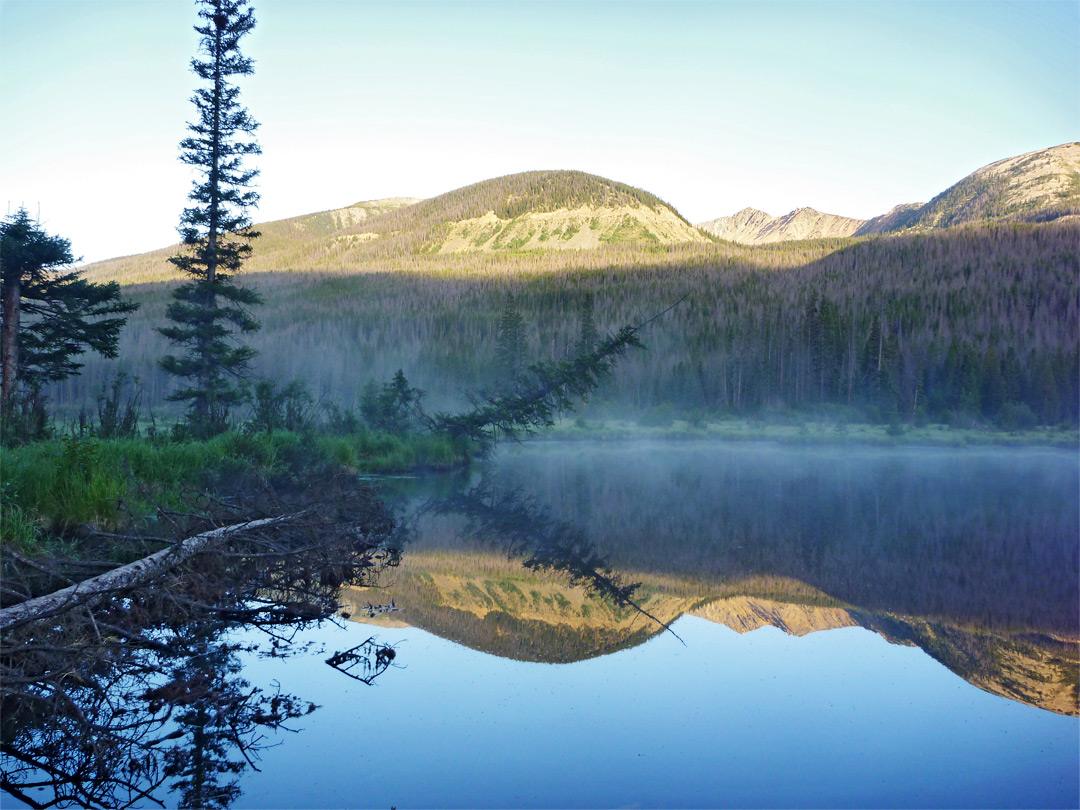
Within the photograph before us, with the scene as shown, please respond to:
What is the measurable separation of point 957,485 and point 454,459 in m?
13.1

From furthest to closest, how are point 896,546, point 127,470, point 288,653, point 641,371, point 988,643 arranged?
point 641,371 < point 896,546 < point 127,470 < point 988,643 < point 288,653

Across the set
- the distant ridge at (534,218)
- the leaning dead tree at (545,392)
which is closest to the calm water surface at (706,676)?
the leaning dead tree at (545,392)

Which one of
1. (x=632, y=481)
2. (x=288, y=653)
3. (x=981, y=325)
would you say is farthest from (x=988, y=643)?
(x=981, y=325)

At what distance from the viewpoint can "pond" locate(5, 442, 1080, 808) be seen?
3.46 meters

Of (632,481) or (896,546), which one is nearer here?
(896,546)

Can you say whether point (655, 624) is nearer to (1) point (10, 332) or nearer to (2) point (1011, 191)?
(1) point (10, 332)

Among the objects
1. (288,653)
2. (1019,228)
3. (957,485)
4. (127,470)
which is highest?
(1019,228)

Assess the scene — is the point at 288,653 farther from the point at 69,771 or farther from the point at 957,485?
the point at 957,485

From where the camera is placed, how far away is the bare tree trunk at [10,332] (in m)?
11.1

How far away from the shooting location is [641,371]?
176ft

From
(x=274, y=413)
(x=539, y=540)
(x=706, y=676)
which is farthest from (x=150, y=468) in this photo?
(x=706, y=676)

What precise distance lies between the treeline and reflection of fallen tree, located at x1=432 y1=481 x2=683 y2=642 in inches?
896

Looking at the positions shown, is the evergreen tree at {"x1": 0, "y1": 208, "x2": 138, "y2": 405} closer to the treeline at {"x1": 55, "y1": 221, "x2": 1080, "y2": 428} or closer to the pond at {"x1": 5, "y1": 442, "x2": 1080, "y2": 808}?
the pond at {"x1": 5, "y1": 442, "x2": 1080, "y2": 808}

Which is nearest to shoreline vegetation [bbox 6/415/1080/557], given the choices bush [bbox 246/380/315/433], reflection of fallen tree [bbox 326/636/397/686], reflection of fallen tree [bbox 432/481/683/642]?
bush [bbox 246/380/315/433]
